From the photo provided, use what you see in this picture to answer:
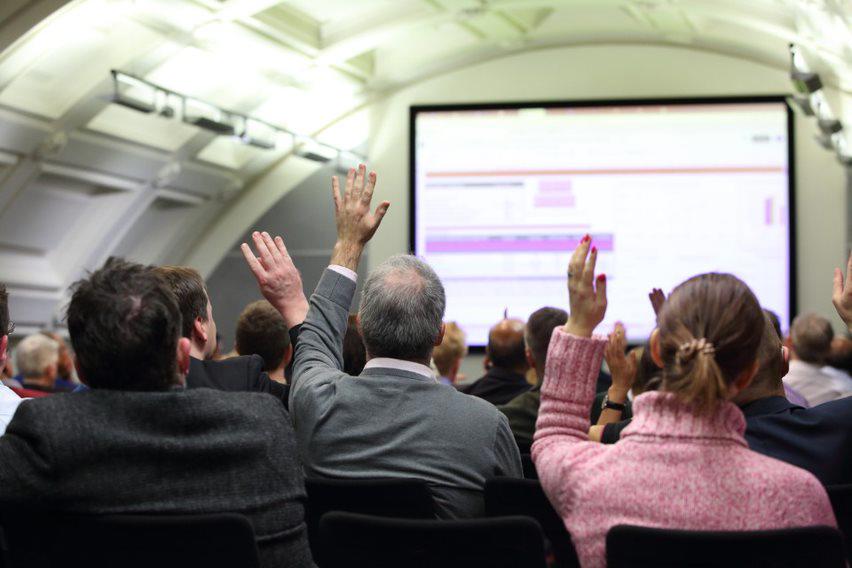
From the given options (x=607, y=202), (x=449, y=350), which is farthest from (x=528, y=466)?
(x=607, y=202)

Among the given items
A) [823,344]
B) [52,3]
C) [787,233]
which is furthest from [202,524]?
[787,233]

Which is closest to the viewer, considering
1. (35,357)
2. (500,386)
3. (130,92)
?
(500,386)

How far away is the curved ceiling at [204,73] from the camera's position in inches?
295

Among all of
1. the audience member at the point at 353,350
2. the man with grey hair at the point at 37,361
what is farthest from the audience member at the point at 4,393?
the man with grey hair at the point at 37,361

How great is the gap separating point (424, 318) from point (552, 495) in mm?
802

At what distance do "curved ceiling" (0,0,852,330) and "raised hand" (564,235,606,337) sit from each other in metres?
4.95

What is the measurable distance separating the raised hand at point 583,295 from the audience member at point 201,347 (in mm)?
1216

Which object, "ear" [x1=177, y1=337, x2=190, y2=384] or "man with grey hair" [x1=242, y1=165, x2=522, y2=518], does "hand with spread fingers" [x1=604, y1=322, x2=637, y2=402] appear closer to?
"man with grey hair" [x1=242, y1=165, x2=522, y2=518]

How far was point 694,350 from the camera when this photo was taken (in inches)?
65.9

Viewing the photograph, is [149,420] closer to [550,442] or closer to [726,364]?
[550,442]

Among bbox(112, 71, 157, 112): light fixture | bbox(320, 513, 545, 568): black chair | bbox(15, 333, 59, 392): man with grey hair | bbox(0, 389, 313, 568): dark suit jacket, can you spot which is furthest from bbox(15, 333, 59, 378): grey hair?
bbox(320, 513, 545, 568): black chair

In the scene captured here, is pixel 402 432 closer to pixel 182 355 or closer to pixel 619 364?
pixel 182 355

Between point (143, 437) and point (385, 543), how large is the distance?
45 cm

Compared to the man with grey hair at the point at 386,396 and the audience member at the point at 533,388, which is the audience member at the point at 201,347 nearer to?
the man with grey hair at the point at 386,396
